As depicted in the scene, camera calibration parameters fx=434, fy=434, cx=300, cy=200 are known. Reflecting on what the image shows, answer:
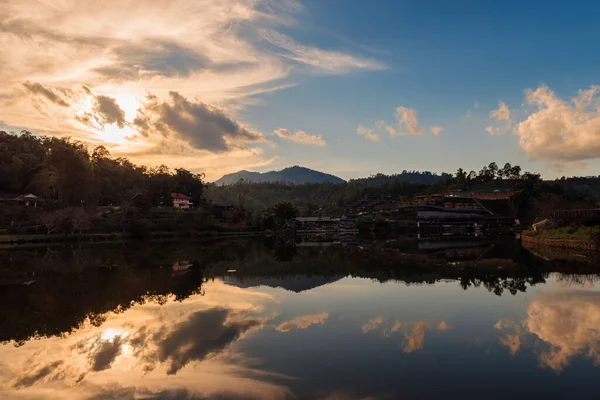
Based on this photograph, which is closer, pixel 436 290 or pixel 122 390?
pixel 122 390

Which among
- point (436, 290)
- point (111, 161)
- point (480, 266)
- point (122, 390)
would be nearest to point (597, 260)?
point (480, 266)

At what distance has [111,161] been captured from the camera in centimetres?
12438

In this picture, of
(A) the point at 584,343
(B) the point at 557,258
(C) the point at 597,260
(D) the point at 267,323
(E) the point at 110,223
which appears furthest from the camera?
(E) the point at 110,223

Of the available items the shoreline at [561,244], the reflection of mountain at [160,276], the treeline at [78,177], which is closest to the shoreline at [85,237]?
the treeline at [78,177]

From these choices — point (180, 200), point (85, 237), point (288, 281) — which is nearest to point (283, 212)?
point (180, 200)

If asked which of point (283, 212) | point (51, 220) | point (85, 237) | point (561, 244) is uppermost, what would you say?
point (283, 212)

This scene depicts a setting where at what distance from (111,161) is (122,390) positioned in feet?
412

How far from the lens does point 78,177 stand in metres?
83.1

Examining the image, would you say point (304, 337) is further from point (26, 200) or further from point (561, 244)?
point (26, 200)

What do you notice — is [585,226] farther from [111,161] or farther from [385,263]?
[111,161]

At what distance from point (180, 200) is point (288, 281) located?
8451cm

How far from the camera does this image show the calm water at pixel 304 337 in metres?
10.3

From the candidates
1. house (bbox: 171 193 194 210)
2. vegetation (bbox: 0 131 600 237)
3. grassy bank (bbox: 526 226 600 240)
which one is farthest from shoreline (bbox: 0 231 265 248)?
grassy bank (bbox: 526 226 600 240)

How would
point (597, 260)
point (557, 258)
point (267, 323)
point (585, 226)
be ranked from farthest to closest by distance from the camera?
point (585, 226)
point (557, 258)
point (597, 260)
point (267, 323)
